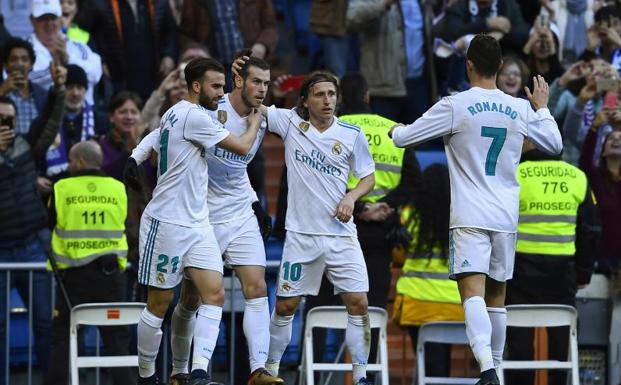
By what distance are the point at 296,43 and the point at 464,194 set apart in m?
8.45

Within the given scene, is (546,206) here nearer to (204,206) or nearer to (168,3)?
(204,206)

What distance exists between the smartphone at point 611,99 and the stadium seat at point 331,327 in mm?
3618

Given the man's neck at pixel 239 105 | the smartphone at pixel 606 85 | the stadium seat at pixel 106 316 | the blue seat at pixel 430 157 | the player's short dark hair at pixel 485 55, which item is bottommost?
the stadium seat at pixel 106 316

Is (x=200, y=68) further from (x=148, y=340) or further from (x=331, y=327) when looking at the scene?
(x=331, y=327)

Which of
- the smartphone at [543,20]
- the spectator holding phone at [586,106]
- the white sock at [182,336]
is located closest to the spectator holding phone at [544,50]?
the smartphone at [543,20]

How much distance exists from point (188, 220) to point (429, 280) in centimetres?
276

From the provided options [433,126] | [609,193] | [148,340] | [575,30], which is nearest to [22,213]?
[148,340]

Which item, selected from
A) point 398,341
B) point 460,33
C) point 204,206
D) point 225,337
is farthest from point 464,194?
point 460,33

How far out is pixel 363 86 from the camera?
14.5 meters

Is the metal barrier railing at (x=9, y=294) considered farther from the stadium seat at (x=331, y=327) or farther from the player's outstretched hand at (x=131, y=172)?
the stadium seat at (x=331, y=327)

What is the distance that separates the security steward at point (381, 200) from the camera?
14.1 m

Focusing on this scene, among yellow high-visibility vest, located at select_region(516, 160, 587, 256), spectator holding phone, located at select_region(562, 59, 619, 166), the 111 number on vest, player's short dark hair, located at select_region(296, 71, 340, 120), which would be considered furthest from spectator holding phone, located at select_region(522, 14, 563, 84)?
the 111 number on vest

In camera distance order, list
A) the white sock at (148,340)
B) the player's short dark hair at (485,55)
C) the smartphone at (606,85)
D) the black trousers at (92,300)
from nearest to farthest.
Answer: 1. the player's short dark hair at (485,55)
2. the white sock at (148,340)
3. the black trousers at (92,300)
4. the smartphone at (606,85)

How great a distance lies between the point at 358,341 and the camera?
1274 centimetres
